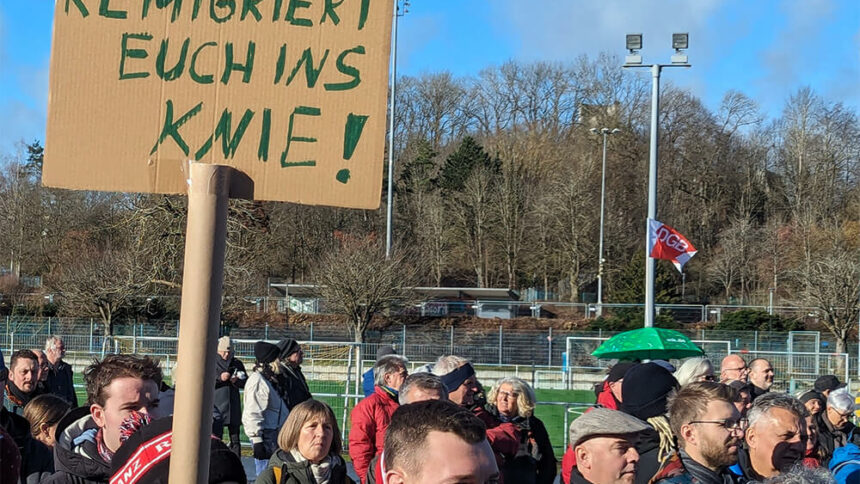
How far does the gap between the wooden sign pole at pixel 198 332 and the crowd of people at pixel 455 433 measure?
0.16 ft

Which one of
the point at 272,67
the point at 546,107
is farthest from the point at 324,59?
the point at 546,107

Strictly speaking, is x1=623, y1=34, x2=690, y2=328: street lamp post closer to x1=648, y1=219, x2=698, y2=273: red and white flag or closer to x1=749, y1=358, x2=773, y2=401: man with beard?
x1=648, y1=219, x2=698, y2=273: red and white flag

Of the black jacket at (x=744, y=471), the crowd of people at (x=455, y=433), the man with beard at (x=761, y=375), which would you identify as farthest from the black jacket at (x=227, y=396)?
the black jacket at (x=744, y=471)

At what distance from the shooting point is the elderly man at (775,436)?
4.58m

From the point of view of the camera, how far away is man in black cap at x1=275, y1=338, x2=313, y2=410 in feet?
30.4

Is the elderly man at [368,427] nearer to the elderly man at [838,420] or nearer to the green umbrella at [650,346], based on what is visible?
the elderly man at [838,420]

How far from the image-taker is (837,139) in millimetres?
56250

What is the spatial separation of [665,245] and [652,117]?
9.25 ft

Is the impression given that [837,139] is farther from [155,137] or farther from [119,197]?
[155,137]

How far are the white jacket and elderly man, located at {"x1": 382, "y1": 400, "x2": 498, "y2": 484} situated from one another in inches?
254

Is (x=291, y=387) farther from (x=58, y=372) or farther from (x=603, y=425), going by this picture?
(x=603, y=425)

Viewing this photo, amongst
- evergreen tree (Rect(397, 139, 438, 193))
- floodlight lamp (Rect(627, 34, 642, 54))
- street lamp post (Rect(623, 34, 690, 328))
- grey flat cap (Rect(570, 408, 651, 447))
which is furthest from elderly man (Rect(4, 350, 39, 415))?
evergreen tree (Rect(397, 139, 438, 193))

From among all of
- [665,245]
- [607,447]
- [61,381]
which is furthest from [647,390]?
[665,245]

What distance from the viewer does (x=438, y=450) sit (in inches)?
89.7
